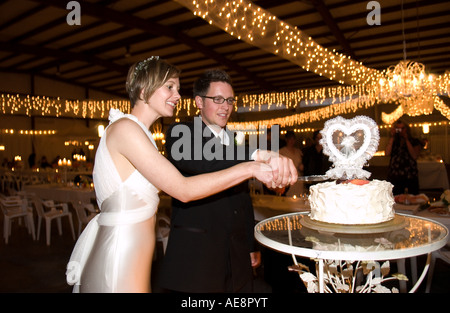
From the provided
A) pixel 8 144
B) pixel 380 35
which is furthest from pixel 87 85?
pixel 380 35

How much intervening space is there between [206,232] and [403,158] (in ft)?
16.4

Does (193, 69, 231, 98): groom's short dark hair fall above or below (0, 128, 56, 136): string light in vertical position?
below

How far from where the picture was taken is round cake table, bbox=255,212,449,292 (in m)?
1.19

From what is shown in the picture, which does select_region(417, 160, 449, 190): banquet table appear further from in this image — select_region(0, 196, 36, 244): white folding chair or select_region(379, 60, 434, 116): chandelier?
select_region(0, 196, 36, 244): white folding chair

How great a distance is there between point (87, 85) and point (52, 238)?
16664mm

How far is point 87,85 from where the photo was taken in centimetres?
2133

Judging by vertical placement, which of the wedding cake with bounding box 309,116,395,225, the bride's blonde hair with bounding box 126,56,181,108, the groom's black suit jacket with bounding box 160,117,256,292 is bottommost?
the groom's black suit jacket with bounding box 160,117,256,292

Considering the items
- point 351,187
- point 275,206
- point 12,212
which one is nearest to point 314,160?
point 275,206

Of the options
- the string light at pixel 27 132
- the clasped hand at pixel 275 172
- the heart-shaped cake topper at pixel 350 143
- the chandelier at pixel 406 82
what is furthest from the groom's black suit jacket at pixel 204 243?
the string light at pixel 27 132

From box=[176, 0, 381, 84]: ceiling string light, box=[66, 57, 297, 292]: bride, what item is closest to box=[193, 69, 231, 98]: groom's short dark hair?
box=[66, 57, 297, 292]: bride

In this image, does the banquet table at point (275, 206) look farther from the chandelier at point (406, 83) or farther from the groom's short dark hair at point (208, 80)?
the chandelier at point (406, 83)

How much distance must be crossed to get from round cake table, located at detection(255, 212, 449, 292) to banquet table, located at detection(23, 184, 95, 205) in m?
5.47

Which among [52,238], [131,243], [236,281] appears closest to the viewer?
[131,243]
